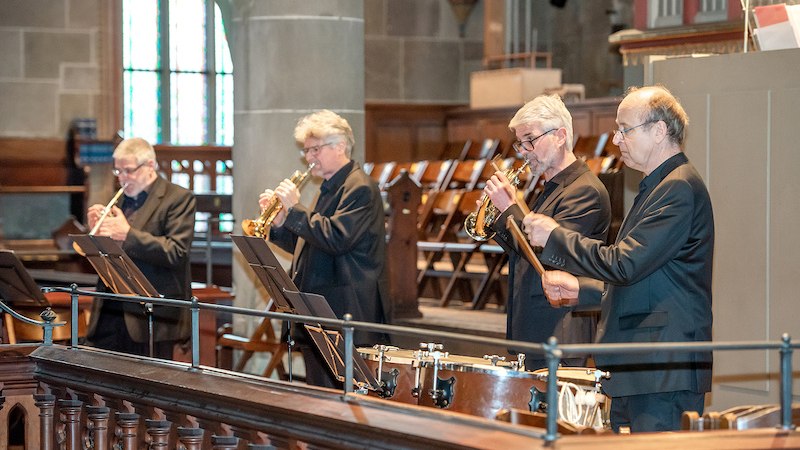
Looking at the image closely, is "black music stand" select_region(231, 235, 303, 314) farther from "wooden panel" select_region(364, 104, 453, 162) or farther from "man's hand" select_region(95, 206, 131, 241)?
"wooden panel" select_region(364, 104, 453, 162)

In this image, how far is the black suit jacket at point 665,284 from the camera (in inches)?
142

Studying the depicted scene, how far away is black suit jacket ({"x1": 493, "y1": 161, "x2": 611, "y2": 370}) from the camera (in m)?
4.45

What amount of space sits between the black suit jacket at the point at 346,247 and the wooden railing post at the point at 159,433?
1.21m

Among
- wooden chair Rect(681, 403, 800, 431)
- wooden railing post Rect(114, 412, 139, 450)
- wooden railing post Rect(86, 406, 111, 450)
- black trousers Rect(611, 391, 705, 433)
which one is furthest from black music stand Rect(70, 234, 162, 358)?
wooden chair Rect(681, 403, 800, 431)

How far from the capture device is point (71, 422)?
15.3 feet

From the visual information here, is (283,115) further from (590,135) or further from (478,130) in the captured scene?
(478,130)

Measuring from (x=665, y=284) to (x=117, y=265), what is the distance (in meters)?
2.51

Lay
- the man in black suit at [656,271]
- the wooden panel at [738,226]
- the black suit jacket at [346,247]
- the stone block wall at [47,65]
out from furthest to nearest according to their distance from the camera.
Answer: the stone block wall at [47,65]
the black suit jacket at [346,247]
the wooden panel at [738,226]
the man in black suit at [656,271]

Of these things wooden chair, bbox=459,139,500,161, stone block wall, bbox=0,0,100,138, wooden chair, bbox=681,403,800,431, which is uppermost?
stone block wall, bbox=0,0,100,138

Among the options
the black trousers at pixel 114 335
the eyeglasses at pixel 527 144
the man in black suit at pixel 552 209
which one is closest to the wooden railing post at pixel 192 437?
the man in black suit at pixel 552 209

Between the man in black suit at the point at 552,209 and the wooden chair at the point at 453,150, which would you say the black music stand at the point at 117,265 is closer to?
the man in black suit at the point at 552,209

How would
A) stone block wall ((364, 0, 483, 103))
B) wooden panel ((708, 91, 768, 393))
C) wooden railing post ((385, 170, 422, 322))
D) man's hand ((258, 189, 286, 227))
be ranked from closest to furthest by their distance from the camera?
wooden panel ((708, 91, 768, 393))
man's hand ((258, 189, 286, 227))
wooden railing post ((385, 170, 422, 322))
stone block wall ((364, 0, 483, 103))

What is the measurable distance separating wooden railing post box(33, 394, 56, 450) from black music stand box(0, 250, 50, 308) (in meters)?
0.98

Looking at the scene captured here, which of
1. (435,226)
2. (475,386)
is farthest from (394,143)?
(475,386)
